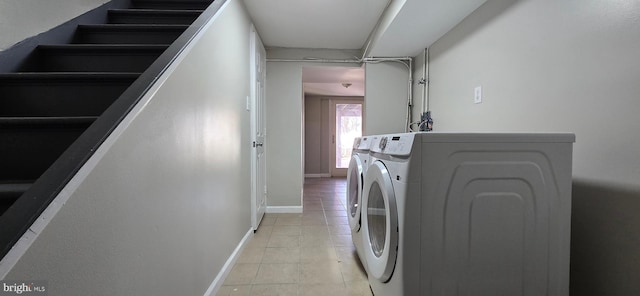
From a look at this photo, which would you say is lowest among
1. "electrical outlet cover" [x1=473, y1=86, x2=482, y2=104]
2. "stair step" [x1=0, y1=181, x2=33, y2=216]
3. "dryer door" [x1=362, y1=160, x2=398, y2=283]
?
"dryer door" [x1=362, y1=160, x2=398, y2=283]

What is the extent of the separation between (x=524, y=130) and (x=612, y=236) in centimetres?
61

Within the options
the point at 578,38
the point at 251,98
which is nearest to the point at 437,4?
the point at 578,38

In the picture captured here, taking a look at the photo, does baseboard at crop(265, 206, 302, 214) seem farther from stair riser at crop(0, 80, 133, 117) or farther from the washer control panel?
stair riser at crop(0, 80, 133, 117)

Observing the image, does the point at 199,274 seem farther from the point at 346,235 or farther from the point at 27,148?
the point at 346,235

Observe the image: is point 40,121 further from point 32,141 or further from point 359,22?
point 359,22

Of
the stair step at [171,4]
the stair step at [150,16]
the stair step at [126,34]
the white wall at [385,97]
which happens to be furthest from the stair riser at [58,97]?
the white wall at [385,97]

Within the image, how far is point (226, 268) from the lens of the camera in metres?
1.68

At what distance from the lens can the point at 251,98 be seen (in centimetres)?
244

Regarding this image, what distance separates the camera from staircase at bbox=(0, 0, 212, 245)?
0.88m

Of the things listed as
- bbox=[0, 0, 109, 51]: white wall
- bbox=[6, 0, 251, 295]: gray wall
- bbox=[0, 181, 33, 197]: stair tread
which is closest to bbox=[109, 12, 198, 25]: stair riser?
bbox=[0, 0, 109, 51]: white wall

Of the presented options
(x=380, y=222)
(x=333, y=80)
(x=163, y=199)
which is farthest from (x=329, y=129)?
(x=163, y=199)

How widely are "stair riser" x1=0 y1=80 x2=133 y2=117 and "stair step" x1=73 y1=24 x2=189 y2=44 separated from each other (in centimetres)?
61

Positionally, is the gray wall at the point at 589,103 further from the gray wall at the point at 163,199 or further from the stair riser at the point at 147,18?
the stair riser at the point at 147,18

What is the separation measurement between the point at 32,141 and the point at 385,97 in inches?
113
